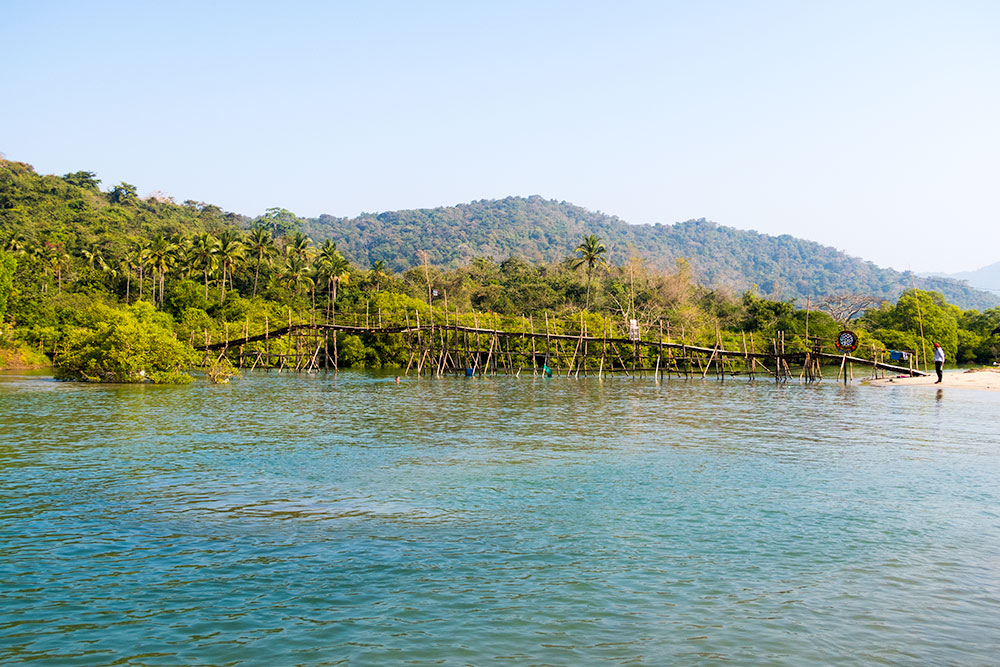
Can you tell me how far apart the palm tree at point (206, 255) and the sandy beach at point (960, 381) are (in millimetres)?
56334

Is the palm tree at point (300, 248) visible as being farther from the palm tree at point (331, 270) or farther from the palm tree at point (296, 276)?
the palm tree at point (331, 270)

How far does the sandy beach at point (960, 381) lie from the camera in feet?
126

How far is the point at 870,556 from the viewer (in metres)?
10.0

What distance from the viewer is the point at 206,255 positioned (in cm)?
7319

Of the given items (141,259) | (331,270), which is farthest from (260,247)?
(141,259)

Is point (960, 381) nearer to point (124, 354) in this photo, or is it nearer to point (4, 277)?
point (124, 354)

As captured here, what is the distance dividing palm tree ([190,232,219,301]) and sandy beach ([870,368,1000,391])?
2218 inches

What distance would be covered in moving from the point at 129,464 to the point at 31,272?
65.1 m

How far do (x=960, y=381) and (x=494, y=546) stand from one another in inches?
1507

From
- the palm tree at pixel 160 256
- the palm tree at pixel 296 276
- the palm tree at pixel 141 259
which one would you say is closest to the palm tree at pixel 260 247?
the palm tree at pixel 296 276

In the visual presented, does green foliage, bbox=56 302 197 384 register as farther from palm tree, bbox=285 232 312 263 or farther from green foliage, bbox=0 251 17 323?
palm tree, bbox=285 232 312 263

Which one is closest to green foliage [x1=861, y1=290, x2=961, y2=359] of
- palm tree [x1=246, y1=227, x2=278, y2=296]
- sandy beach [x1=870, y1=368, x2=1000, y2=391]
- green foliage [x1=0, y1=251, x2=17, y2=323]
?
sandy beach [x1=870, y1=368, x2=1000, y2=391]

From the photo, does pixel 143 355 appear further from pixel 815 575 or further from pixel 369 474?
pixel 815 575

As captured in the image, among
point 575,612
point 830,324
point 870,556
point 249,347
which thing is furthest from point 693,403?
point 830,324
